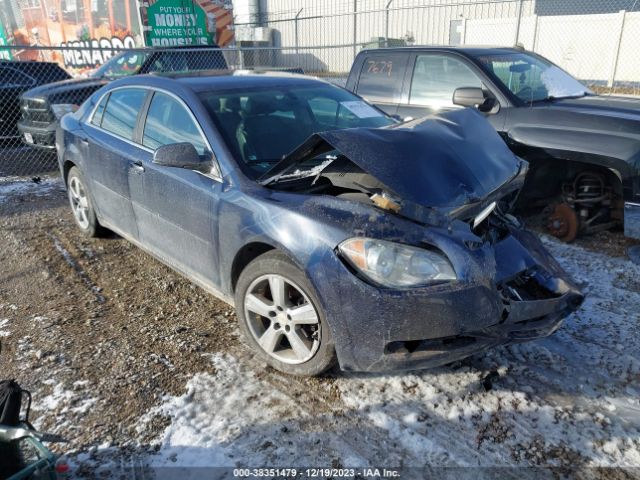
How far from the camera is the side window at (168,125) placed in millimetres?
3539

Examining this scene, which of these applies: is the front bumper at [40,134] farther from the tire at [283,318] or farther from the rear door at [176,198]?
the tire at [283,318]

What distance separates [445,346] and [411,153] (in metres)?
1.09

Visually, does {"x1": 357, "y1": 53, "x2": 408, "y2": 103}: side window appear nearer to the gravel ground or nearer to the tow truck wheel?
the tow truck wheel

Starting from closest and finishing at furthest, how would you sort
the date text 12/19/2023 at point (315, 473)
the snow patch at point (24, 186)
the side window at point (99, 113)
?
1. the date text 12/19/2023 at point (315, 473)
2. the side window at point (99, 113)
3. the snow patch at point (24, 186)

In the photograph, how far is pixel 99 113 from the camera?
187 inches

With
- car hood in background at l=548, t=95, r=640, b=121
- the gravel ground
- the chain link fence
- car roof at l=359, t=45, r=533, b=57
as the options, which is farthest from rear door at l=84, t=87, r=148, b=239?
car hood in background at l=548, t=95, r=640, b=121

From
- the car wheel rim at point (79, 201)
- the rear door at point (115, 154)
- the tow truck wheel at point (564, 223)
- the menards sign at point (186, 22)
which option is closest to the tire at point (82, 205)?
the car wheel rim at point (79, 201)

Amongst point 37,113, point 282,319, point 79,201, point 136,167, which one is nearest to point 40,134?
point 37,113

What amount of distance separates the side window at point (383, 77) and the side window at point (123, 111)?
2.95 m

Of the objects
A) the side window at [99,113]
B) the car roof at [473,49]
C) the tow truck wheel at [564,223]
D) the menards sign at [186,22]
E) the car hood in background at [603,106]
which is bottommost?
the tow truck wheel at [564,223]

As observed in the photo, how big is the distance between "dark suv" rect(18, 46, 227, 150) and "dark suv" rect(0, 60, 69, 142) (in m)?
1.41

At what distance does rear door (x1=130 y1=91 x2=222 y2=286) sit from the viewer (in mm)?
3389

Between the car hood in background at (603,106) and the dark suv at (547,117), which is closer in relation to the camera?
the dark suv at (547,117)

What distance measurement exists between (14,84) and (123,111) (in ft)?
24.8
